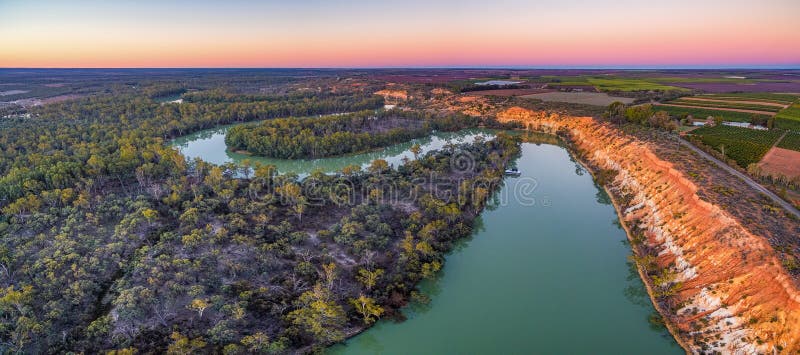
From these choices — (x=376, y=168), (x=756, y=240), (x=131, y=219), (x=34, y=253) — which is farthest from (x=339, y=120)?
(x=756, y=240)

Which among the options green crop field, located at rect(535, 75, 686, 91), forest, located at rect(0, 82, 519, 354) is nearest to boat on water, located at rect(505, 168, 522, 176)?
forest, located at rect(0, 82, 519, 354)

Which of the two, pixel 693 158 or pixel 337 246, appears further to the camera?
pixel 693 158

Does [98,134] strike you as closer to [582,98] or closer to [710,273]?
[710,273]

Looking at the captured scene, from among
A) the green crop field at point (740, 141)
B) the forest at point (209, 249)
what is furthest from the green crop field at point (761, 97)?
the forest at point (209, 249)

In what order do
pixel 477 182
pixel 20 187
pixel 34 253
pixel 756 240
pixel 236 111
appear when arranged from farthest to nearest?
pixel 236 111 < pixel 477 182 < pixel 20 187 < pixel 34 253 < pixel 756 240

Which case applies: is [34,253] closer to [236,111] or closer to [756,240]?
[756,240]

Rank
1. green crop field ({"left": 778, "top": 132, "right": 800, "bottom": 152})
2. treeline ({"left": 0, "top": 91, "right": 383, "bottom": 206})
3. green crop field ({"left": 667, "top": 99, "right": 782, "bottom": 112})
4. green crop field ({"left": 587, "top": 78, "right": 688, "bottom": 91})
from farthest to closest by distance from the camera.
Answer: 1. green crop field ({"left": 587, "top": 78, "right": 688, "bottom": 91})
2. green crop field ({"left": 667, "top": 99, "right": 782, "bottom": 112})
3. green crop field ({"left": 778, "top": 132, "right": 800, "bottom": 152})
4. treeline ({"left": 0, "top": 91, "right": 383, "bottom": 206})

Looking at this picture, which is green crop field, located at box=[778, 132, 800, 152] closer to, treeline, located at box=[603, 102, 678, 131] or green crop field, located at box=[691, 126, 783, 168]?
green crop field, located at box=[691, 126, 783, 168]
